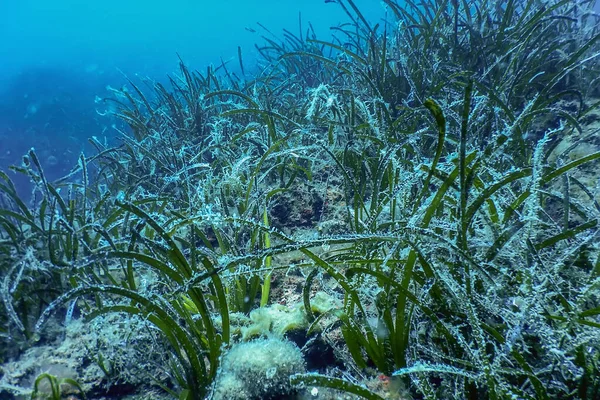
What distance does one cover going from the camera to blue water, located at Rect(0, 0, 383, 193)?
49.9 feet

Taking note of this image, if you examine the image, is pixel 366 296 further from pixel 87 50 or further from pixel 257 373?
pixel 87 50

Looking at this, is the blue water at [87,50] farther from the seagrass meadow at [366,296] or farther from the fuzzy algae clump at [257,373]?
the fuzzy algae clump at [257,373]

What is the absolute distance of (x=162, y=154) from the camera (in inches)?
160

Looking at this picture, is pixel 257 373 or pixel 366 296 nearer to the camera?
pixel 257 373

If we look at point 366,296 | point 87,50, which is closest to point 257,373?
→ point 366,296

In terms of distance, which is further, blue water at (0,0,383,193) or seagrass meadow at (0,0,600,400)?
blue water at (0,0,383,193)

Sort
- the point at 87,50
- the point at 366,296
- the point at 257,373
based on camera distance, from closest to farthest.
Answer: the point at 257,373 < the point at 366,296 < the point at 87,50

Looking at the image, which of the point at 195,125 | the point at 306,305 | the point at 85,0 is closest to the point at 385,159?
the point at 306,305

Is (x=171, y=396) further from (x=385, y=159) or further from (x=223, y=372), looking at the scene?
(x=385, y=159)

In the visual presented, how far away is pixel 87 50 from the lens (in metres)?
47.7

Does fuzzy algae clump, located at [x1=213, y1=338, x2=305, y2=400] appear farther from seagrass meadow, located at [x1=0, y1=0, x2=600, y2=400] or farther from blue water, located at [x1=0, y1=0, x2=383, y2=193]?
blue water, located at [x1=0, y1=0, x2=383, y2=193]

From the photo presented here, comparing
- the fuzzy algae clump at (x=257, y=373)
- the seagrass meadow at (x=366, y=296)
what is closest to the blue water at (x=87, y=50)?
the seagrass meadow at (x=366, y=296)

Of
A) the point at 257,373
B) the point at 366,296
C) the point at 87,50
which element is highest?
the point at 87,50

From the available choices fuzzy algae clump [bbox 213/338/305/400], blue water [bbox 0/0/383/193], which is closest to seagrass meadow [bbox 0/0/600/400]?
fuzzy algae clump [bbox 213/338/305/400]
